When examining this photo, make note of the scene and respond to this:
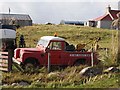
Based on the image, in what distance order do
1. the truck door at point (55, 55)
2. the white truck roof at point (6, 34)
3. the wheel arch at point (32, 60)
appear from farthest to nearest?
the white truck roof at point (6, 34)
the truck door at point (55, 55)
the wheel arch at point (32, 60)

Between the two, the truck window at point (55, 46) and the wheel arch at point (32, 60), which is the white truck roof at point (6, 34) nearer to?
the truck window at point (55, 46)

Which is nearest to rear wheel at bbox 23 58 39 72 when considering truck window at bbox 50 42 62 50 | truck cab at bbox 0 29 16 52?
truck window at bbox 50 42 62 50

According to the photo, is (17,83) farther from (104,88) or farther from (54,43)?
(54,43)

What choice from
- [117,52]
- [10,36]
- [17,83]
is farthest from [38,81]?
[10,36]

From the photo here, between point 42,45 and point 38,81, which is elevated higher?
point 42,45

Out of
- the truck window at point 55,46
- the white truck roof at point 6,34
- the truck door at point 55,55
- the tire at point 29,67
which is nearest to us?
the tire at point 29,67

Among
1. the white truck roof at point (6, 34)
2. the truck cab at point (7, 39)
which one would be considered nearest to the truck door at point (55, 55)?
the truck cab at point (7, 39)

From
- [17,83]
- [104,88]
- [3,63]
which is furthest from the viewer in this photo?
[3,63]

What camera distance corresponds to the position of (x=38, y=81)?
11.0 metres

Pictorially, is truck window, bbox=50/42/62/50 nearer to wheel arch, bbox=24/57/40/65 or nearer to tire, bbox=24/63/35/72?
wheel arch, bbox=24/57/40/65

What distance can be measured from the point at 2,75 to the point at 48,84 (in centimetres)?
226

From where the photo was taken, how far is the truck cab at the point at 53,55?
46.8 feet

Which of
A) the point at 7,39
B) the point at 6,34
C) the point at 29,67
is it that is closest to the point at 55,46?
the point at 29,67

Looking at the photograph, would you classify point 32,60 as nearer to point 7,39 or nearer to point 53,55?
point 53,55
